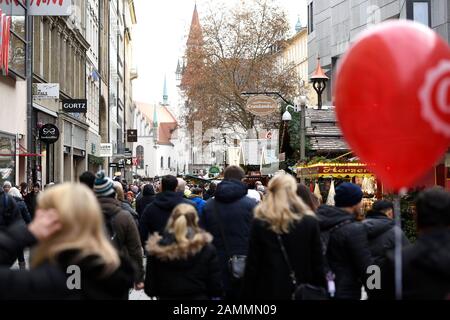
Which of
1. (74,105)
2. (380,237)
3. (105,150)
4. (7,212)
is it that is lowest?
(380,237)

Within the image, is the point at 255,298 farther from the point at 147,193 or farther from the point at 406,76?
the point at 147,193

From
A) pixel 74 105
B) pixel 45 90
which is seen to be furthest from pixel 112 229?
pixel 74 105

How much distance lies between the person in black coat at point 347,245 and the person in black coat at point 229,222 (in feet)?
3.24

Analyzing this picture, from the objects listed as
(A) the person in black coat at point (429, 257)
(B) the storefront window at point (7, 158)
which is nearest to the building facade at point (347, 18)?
(B) the storefront window at point (7, 158)

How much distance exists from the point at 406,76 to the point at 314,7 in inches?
1926

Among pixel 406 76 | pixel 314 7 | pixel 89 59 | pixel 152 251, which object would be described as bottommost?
pixel 152 251

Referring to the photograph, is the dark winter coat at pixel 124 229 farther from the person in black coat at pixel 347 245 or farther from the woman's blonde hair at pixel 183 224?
the person in black coat at pixel 347 245

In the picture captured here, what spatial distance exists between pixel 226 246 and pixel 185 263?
1.67 m

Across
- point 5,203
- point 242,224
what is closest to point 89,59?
point 5,203

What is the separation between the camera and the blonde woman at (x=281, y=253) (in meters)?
6.33

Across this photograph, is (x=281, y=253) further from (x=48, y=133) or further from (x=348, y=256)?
(x=48, y=133)

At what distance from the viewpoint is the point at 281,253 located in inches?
250

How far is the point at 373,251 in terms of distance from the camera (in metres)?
7.85

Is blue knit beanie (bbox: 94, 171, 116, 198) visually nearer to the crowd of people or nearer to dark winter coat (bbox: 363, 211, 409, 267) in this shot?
the crowd of people
